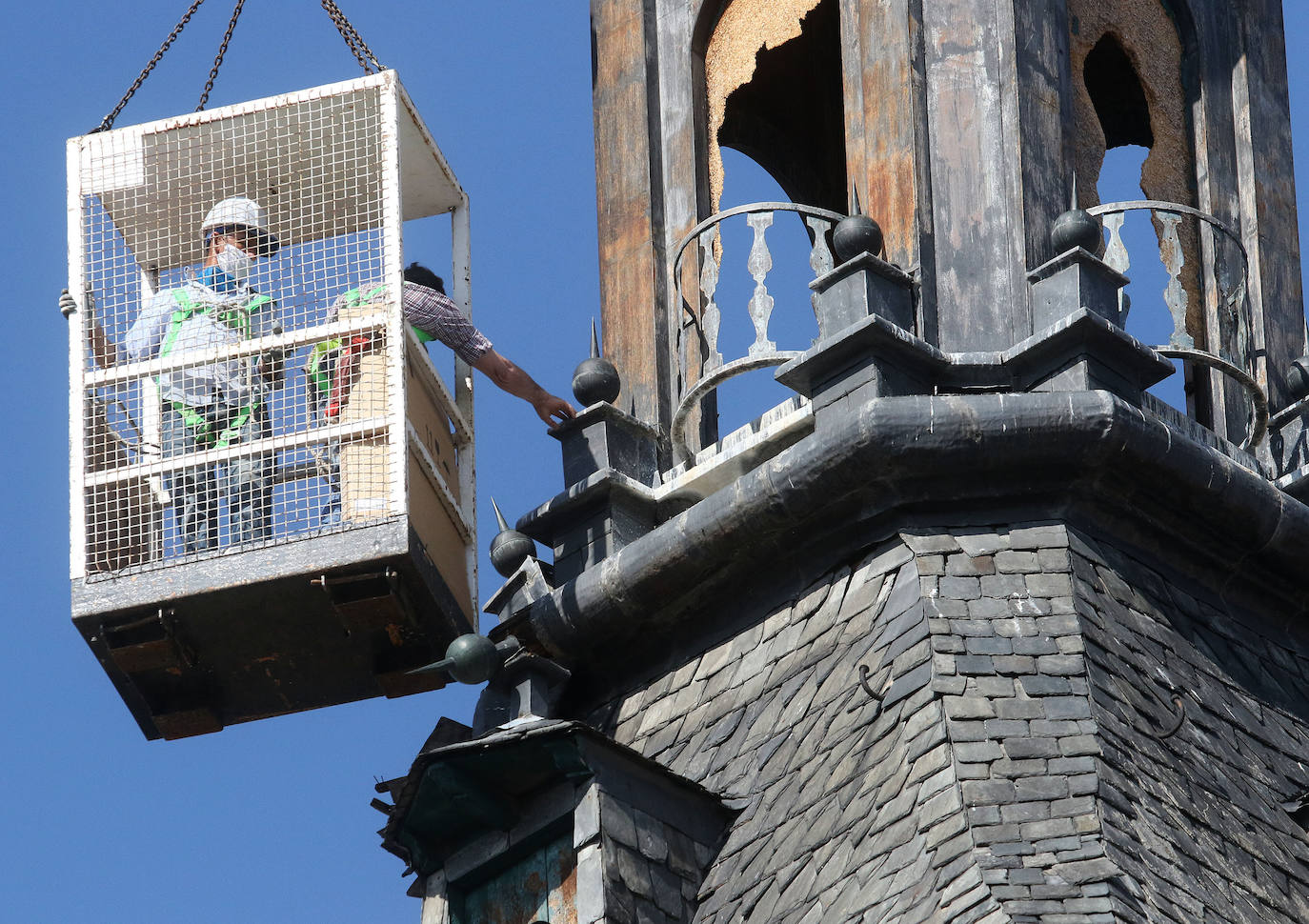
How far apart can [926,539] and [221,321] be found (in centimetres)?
375

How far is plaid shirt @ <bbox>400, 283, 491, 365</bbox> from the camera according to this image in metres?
20.9

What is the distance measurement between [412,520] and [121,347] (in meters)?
1.88

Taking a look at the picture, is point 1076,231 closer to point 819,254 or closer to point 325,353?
point 819,254

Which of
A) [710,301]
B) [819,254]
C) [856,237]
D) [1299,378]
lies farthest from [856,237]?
[1299,378]

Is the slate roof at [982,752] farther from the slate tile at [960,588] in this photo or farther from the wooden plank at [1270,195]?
the wooden plank at [1270,195]

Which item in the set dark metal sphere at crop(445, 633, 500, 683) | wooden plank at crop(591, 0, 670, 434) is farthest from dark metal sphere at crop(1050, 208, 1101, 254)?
dark metal sphere at crop(445, 633, 500, 683)

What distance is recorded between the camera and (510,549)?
2084cm

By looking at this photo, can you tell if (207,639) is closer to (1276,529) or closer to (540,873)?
(540,873)

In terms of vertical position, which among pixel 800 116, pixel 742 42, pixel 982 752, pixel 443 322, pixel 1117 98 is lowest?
pixel 982 752

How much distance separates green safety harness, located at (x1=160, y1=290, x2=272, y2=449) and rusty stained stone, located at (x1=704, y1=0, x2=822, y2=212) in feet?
10.4

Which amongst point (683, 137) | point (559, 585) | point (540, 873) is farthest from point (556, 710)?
point (683, 137)

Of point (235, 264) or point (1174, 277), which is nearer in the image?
point (235, 264)

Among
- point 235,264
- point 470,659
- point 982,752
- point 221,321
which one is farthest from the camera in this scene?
point 235,264

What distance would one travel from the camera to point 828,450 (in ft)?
62.7
